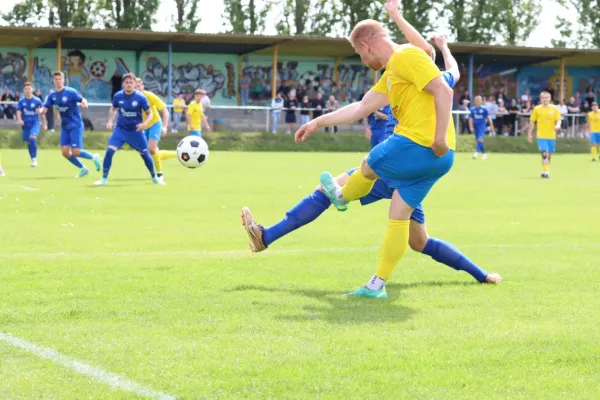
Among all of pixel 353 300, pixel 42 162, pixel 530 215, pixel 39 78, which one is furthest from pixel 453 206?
pixel 39 78

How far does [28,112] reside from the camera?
26016 mm

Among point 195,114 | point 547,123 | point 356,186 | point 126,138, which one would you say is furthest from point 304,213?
point 195,114

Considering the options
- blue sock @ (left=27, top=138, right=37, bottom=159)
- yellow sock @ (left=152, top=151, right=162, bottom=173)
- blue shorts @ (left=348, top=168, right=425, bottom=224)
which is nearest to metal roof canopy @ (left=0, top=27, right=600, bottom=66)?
blue sock @ (left=27, top=138, right=37, bottom=159)

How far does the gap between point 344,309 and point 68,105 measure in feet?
49.6

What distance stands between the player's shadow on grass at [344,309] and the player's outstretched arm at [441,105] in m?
1.12

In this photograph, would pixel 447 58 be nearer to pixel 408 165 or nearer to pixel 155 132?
pixel 408 165

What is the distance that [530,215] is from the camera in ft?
45.2

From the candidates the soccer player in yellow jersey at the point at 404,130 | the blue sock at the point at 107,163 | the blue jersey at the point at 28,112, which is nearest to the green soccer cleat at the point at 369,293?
the soccer player in yellow jersey at the point at 404,130

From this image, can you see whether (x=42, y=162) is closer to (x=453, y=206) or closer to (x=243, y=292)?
(x=453, y=206)

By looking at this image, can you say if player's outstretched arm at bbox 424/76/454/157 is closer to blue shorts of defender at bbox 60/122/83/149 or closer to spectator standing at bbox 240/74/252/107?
blue shorts of defender at bbox 60/122/83/149

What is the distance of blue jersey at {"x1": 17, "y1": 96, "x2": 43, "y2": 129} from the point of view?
25.9 m

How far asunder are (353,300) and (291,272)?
4.37 feet

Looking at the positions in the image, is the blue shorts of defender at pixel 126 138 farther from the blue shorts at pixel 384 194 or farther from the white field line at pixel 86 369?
the white field line at pixel 86 369

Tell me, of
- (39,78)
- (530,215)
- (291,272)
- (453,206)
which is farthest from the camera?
(39,78)
